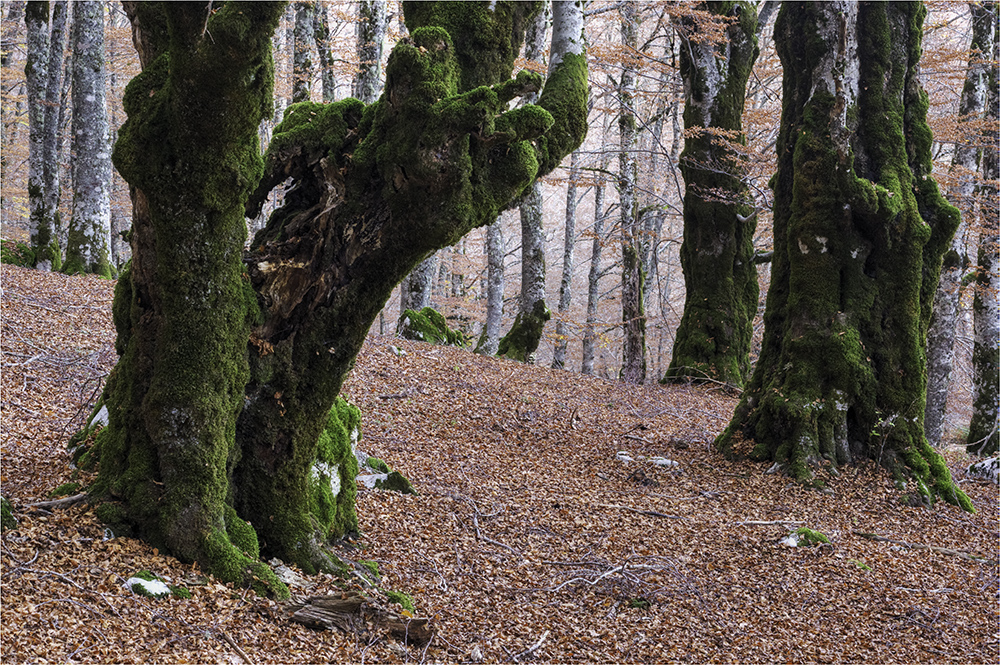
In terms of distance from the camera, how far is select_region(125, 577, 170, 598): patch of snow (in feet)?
11.4

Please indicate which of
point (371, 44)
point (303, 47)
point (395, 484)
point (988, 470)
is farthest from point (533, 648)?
point (303, 47)

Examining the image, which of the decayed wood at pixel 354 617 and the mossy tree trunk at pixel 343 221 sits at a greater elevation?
the mossy tree trunk at pixel 343 221

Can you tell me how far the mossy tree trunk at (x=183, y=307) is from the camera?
11.8 feet

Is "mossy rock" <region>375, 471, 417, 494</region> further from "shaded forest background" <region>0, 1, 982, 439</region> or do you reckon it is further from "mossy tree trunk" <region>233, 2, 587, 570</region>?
"shaded forest background" <region>0, 1, 982, 439</region>

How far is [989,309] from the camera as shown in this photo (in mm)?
12086

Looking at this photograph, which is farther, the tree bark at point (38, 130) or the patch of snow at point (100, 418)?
the tree bark at point (38, 130)

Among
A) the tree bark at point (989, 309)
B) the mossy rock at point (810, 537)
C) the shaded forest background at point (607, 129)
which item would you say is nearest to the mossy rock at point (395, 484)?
the mossy rock at point (810, 537)

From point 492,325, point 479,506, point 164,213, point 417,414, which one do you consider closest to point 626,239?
point 492,325

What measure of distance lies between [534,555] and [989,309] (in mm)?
10403

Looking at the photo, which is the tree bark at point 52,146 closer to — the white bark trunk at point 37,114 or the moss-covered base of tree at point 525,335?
the white bark trunk at point 37,114

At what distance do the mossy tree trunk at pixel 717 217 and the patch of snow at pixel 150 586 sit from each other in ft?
36.8

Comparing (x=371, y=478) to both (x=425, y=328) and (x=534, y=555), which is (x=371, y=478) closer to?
(x=534, y=555)

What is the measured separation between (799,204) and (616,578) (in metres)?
5.30

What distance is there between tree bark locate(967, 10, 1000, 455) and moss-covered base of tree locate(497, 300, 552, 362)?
7565 mm
